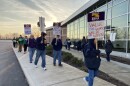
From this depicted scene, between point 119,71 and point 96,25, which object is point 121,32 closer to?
point 119,71

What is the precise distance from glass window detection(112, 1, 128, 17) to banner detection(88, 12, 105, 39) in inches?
516

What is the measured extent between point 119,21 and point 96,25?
1418cm

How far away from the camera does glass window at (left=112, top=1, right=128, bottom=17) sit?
20486mm

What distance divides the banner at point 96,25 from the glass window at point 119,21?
42.2 feet

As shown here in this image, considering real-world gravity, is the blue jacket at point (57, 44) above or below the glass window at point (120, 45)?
above

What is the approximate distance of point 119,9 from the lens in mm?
21672

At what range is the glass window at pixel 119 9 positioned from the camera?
807 inches

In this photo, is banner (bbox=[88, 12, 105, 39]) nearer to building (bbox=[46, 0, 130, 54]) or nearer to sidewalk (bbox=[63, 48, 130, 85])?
sidewalk (bbox=[63, 48, 130, 85])

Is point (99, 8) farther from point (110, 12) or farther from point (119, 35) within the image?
point (119, 35)

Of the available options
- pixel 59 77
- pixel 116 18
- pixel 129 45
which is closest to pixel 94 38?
pixel 59 77

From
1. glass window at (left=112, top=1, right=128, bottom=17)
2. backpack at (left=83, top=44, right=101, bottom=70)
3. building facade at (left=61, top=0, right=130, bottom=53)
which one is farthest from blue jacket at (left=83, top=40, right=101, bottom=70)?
glass window at (left=112, top=1, right=128, bottom=17)

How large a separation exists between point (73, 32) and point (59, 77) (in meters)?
31.4

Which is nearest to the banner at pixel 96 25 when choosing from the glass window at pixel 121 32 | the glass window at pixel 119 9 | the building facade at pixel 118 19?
the building facade at pixel 118 19

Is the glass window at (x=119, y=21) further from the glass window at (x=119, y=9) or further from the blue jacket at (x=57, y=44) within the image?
the blue jacket at (x=57, y=44)
